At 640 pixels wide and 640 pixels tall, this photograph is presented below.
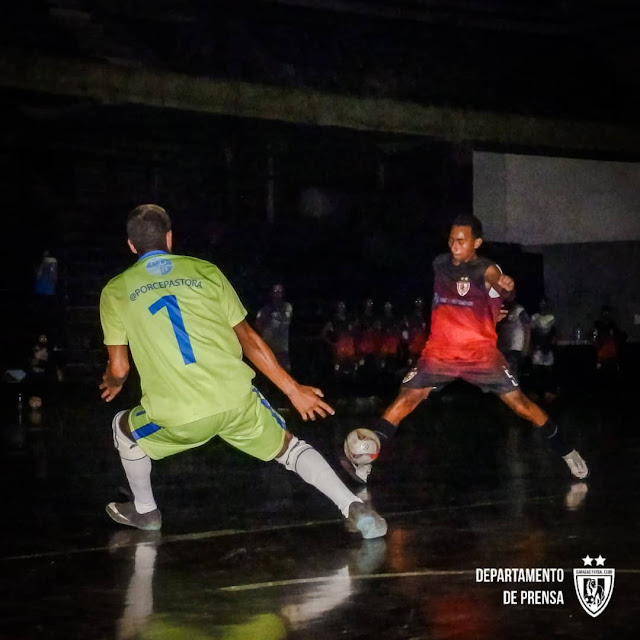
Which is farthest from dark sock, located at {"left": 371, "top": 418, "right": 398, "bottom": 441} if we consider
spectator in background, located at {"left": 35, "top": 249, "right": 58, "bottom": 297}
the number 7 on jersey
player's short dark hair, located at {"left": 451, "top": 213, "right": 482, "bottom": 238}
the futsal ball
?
spectator in background, located at {"left": 35, "top": 249, "right": 58, "bottom": 297}

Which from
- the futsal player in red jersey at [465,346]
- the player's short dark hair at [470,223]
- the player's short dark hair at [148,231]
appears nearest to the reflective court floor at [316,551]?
the futsal player in red jersey at [465,346]

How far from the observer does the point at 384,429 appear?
815 centimetres

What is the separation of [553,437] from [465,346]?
93 cm

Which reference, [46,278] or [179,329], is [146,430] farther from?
[46,278]

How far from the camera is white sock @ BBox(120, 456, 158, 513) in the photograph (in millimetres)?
6242

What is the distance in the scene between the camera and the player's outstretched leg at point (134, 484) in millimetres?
6172

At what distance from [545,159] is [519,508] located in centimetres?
1874

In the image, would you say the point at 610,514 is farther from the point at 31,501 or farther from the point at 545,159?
the point at 545,159

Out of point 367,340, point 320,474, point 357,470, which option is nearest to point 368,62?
point 367,340

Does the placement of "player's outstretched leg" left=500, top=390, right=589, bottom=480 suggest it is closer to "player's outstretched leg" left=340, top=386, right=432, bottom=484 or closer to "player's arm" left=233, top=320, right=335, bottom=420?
"player's outstretched leg" left=340, top=386, right=432, bottom=484

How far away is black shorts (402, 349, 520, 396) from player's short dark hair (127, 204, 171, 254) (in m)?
2.84

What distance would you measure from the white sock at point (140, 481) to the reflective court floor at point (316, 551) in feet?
0.54

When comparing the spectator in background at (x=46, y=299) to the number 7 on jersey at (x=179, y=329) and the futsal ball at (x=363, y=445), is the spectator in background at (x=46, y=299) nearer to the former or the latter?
the futsal ball at (x=363, y=445)

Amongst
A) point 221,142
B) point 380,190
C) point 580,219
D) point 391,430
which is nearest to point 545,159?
point 580,219
